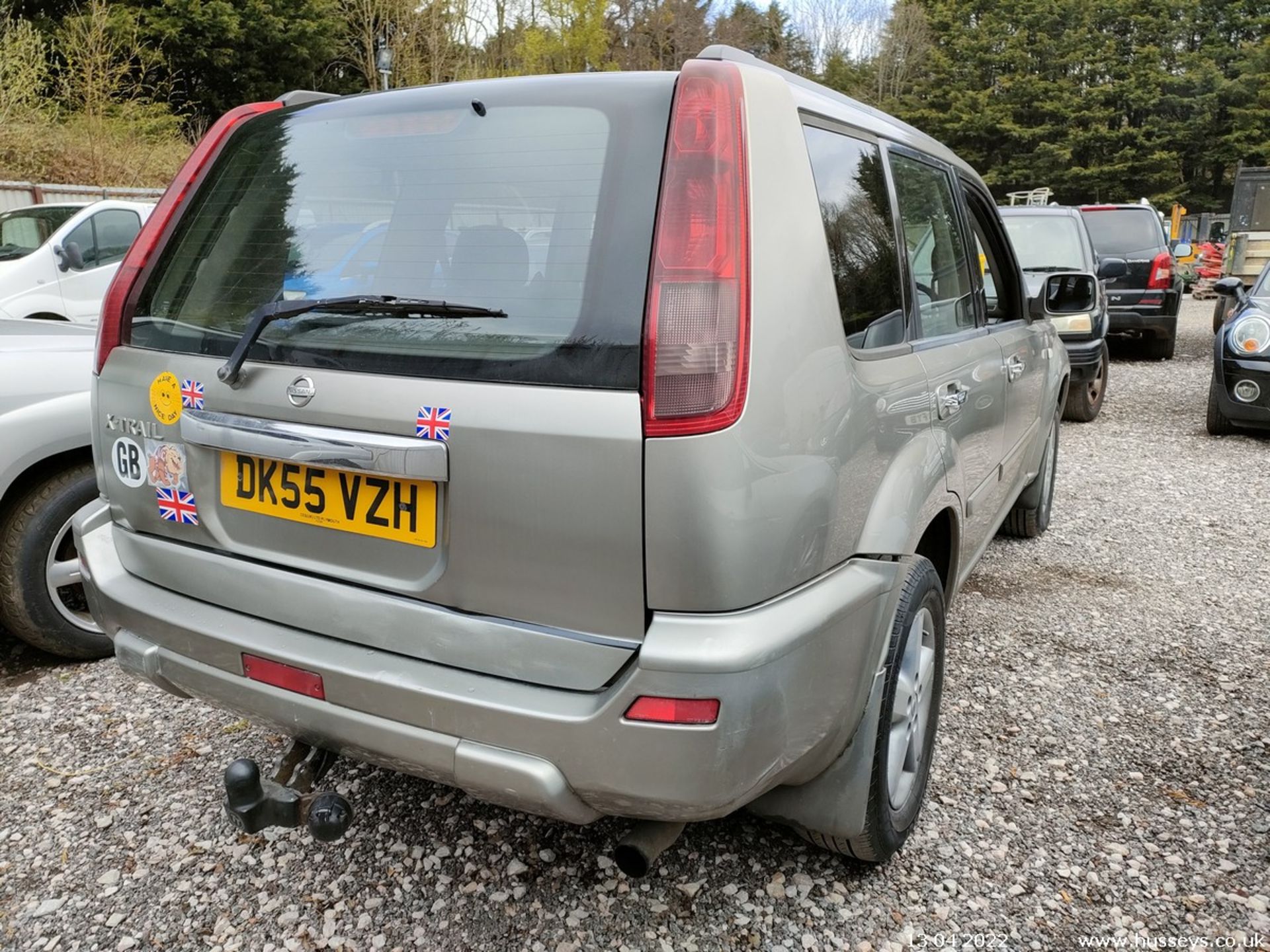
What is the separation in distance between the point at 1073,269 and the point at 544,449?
26.0ft

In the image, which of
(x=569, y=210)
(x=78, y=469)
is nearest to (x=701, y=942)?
→ (x=569, y=210)

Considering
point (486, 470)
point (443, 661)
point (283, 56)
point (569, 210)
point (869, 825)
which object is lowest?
point (869, 825)

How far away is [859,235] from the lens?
1951 millimetres

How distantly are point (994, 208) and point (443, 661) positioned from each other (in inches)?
108

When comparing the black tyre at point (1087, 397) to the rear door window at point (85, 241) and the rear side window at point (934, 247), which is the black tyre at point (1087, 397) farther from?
the rear door window at point (85, 241)

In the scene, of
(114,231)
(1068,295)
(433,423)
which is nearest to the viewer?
(433,423)

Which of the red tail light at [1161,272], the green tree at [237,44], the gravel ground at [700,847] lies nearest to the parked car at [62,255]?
the gravel ground at [700,847]

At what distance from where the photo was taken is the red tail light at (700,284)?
1491mm

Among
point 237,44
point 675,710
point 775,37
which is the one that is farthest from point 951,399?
point 775,37

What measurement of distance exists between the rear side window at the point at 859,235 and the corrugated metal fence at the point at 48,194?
11757 millimetres

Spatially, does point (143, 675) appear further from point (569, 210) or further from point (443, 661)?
point (569, 210)

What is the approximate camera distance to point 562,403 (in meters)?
1.53

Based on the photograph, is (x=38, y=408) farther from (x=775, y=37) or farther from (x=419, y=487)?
(x=775, y=37)

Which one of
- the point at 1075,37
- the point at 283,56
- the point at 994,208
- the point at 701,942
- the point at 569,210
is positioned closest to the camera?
the point at 569,210
